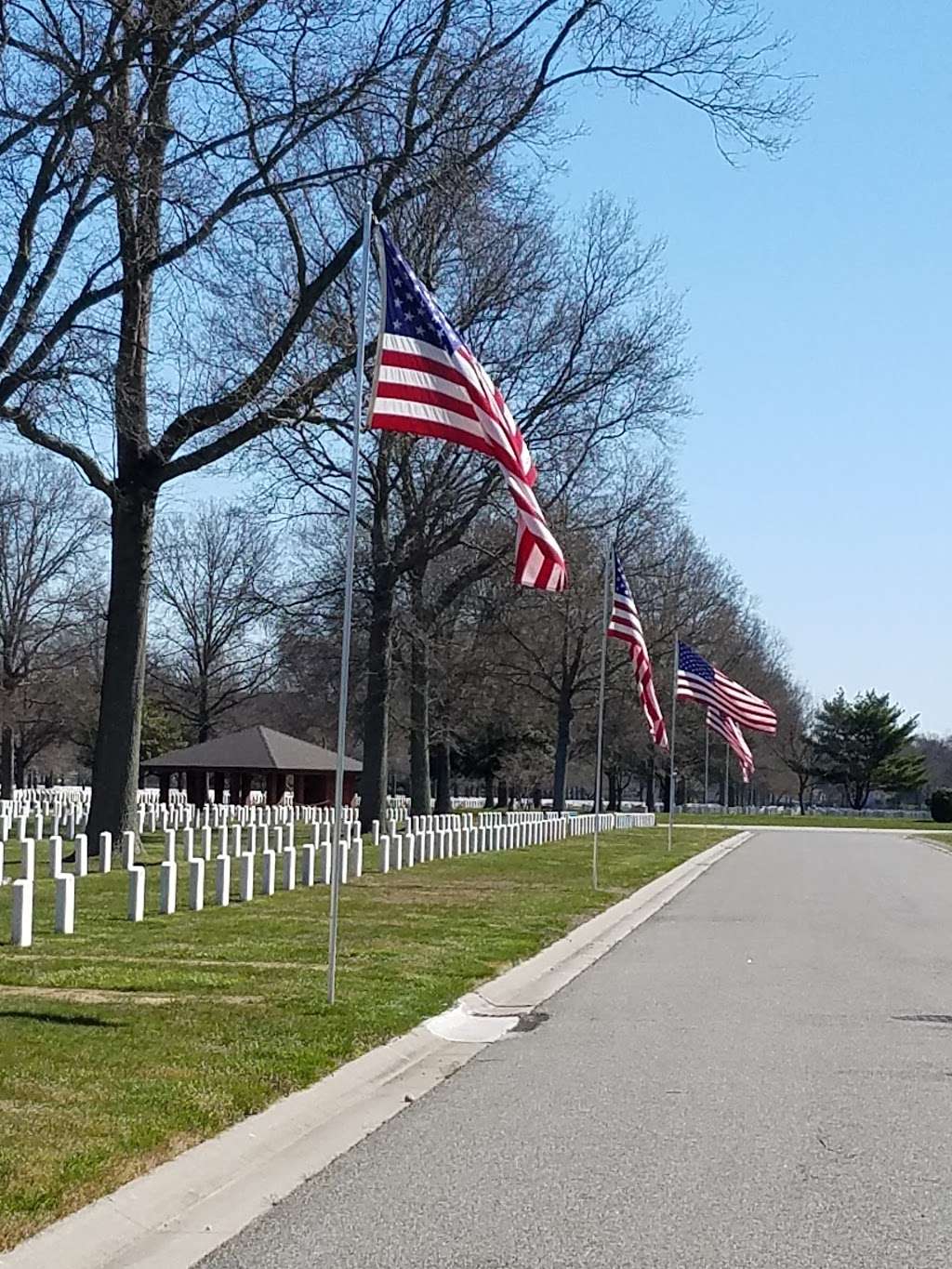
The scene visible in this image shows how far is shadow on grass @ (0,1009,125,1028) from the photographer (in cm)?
1018

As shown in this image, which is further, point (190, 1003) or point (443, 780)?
point (443, 780)

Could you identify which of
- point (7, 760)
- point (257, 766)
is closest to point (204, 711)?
point (7, 760)

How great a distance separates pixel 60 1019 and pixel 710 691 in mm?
26983

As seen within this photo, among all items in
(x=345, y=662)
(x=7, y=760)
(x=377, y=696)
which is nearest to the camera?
(x=345, y=662)

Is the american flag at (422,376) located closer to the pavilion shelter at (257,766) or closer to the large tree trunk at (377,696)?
the large tree trunk at (377,696)

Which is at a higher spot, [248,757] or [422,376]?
[422,376]

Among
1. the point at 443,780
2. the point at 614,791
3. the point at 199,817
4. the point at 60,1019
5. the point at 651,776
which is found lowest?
the point at 60,1019

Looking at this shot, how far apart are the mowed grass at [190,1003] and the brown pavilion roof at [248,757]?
26.0m

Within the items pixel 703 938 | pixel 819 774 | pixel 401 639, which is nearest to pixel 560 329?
pixel 401 639

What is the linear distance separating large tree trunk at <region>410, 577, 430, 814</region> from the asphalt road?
23520 millimetres

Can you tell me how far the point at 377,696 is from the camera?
37.0 metres

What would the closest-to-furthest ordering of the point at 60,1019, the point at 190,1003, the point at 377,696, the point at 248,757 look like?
1. the point at 60,1019
2. the point at 190,1003
3. the point at 377,696
4. the point at 248,757

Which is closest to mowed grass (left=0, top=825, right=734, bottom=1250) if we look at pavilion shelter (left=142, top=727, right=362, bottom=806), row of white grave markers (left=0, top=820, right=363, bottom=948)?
row of white grave markers (left=0, top=820, right=363, bottom=948)

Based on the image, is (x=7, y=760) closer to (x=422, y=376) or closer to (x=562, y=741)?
(x=562, y=741)
